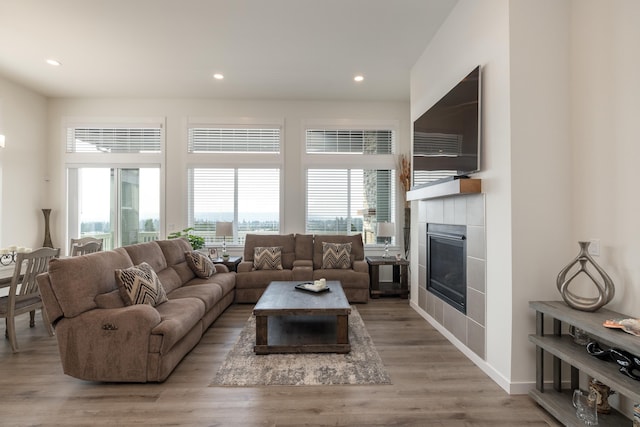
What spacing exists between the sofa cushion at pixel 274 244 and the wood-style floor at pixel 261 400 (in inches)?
95.2

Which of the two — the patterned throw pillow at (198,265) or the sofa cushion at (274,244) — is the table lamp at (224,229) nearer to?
the sofa cushion at (274,244)

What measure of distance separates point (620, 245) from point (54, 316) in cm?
397

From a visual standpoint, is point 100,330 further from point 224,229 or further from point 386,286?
point 386,286

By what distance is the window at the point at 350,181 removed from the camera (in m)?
5.89

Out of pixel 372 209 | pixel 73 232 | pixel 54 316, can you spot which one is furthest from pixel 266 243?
pixel 73 232

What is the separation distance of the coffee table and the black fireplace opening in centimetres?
107

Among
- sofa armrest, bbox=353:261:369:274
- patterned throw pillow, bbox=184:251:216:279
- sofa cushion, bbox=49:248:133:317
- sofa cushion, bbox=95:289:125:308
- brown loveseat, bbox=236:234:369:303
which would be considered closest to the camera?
sofa cushion, bbox=49:248:133:317

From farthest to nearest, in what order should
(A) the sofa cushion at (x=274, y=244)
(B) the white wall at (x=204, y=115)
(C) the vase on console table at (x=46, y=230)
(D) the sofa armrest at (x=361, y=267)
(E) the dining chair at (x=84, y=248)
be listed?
(B) the white wall at (x=204, y=115) → (C) the vase on console table at (x=46, y=230) → (A) the sofa cushion at (x=274, y=244) → (D) the sofa armrest at (x=361, y=267) → (E) the dining chair at (x=84, y=248)

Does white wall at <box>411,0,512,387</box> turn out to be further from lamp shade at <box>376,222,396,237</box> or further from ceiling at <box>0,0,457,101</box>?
lamp shade at <box>376,222,396,237</box>

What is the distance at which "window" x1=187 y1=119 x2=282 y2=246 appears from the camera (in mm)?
5824

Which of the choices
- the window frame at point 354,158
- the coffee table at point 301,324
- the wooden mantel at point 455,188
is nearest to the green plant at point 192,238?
the window frame at point 354,158

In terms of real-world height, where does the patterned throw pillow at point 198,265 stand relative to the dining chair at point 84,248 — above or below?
below

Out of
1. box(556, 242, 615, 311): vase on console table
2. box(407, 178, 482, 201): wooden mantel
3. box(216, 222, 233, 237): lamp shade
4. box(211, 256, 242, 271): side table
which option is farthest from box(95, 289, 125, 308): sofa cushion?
box(556, 242, 615, 311): vase on console table

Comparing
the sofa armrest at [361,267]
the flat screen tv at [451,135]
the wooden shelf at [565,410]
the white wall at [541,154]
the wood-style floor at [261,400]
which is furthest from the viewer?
the sofa armrest at [361,267]
